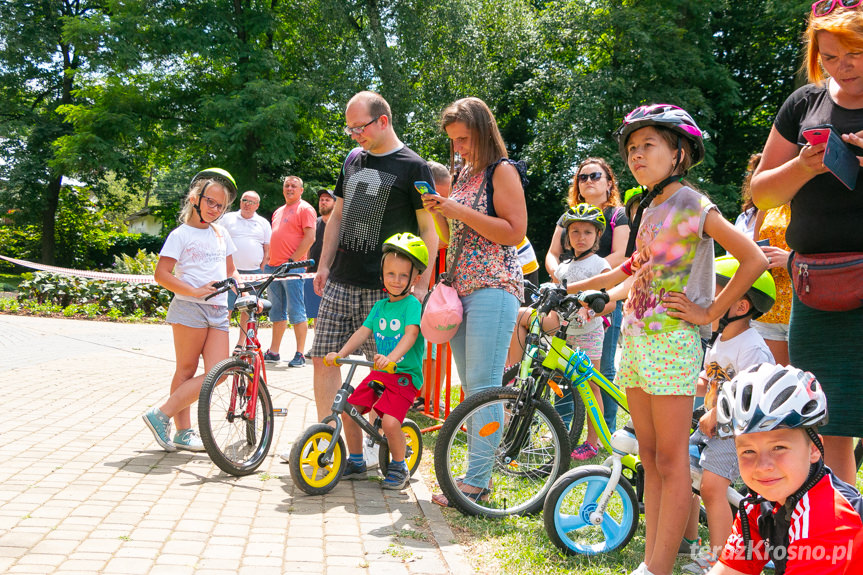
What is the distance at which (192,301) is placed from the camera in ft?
17.9

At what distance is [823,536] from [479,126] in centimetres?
305

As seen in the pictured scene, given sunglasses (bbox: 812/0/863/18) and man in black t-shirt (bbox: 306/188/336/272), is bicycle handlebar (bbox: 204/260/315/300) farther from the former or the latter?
man in black t-shirt (bbox: 306/188/336/272)

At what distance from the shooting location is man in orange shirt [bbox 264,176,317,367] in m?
9.94

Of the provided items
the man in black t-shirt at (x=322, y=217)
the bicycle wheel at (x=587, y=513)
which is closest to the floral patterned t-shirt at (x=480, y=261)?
the bicycle wheel at (x=587, y=513)

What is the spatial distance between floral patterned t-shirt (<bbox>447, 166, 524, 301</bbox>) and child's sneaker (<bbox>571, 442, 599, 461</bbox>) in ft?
5.15

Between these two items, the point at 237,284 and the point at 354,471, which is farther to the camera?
the point at 237,284

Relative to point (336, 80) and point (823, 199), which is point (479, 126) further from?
point (336, 80)

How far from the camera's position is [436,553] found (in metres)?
3.78

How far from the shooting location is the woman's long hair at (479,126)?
14.4 feet

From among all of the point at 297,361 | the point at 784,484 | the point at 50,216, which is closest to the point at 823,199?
the point at 784,484

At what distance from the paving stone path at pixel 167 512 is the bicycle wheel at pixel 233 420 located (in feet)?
0.50

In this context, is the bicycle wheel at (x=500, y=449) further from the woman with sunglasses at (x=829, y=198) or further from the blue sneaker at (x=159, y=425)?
the blue sneaker at (x=159, y=425)

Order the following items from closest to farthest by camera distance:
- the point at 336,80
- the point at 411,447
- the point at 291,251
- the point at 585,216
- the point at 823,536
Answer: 1. the point at 823,536
2. the point at 411,447
3. the point at 585,216
4. the point at 291,251
5. the point at 336,80

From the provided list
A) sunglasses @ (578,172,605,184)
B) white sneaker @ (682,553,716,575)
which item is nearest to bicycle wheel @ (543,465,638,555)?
white sneaker @ (682,553,716,575)
